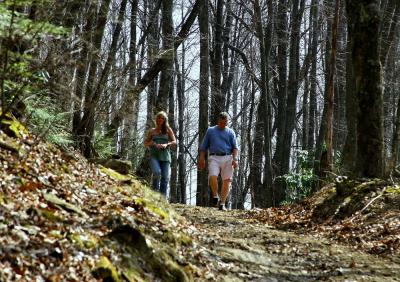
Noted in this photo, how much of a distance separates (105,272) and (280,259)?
3168 mm

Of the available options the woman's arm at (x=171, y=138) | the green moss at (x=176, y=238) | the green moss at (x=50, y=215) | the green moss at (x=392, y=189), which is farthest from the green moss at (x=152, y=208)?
the green moss at (x=392, y=189)

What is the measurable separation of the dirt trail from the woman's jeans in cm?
206

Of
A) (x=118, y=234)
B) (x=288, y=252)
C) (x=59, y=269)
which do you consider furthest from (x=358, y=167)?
(x=59, y=269)

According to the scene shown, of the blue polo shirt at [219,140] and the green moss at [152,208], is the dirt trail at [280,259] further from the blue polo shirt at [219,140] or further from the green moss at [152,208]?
the blue polo shirt at [219,140]

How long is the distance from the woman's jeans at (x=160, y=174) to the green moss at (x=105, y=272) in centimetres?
604

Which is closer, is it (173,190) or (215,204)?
(215,204)

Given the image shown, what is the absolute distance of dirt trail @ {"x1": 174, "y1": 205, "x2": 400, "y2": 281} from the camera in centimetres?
588

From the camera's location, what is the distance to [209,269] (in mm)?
5652

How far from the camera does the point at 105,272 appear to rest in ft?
13.7

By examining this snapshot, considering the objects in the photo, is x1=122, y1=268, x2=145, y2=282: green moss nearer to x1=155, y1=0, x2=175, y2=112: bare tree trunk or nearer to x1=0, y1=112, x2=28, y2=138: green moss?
x1=0, y1=112, x2=28, y2=138: green moss

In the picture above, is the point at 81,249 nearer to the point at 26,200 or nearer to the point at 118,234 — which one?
the point at 118,234

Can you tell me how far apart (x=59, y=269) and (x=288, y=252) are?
3.95m

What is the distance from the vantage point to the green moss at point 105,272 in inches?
162

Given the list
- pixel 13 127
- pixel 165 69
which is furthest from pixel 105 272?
pixel 165 69
